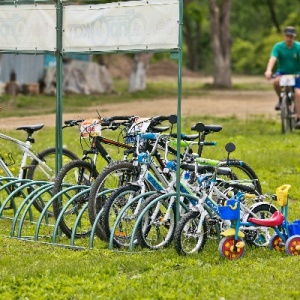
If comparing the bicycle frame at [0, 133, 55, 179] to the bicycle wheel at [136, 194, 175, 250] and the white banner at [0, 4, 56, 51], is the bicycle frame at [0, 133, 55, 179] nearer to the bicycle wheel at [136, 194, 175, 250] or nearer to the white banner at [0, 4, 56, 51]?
the white banner at [0, 4, 56, 51]

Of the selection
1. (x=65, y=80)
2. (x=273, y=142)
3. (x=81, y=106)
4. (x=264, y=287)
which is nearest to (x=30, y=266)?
(x=264, y=287)

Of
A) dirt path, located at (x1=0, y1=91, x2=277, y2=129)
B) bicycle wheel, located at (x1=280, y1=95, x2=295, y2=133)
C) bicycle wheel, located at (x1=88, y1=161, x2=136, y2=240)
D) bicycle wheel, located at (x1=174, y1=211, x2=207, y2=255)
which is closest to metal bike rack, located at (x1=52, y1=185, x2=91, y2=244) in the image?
bicycle wheel, located at (x1=88, y1=161, x2=136, y2=240)

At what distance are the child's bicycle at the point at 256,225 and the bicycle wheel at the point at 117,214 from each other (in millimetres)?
845

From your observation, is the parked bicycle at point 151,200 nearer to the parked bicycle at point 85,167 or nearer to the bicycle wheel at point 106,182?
the bicycle wheel at point 106,182

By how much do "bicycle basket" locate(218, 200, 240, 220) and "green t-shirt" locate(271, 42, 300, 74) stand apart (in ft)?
30.7

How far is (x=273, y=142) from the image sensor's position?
54.3 ft

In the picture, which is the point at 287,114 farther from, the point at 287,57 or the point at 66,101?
the point at 66,101

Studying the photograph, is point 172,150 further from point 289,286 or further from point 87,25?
point 289,286

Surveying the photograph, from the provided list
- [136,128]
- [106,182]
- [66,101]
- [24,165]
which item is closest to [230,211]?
[106,182]

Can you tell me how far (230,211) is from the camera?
27.2 feet

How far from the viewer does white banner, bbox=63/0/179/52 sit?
28.1 feet

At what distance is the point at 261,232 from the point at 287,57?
9163 mm

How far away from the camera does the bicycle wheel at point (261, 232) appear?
874cm

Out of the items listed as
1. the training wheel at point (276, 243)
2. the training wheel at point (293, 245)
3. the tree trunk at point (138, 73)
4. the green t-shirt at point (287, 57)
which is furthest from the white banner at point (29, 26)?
the tree trunk at point (138, 73)
